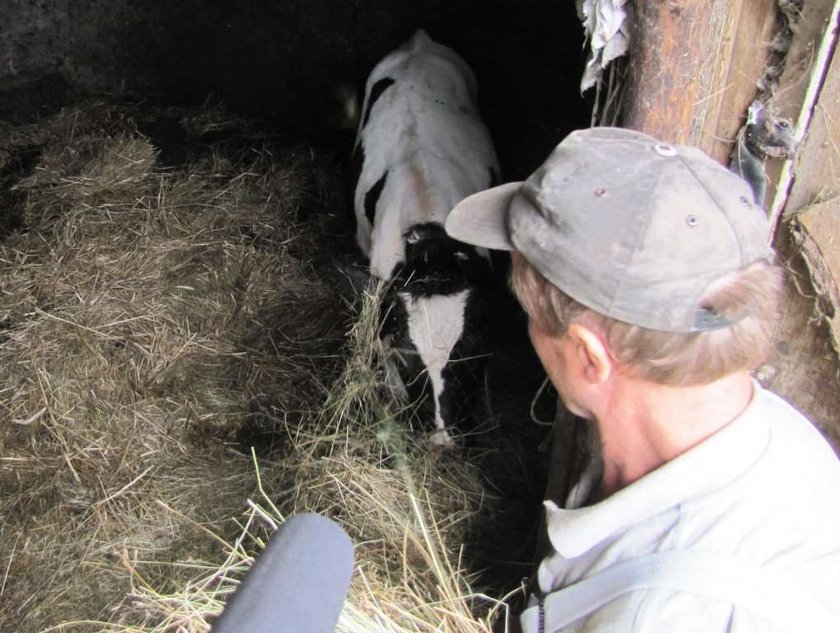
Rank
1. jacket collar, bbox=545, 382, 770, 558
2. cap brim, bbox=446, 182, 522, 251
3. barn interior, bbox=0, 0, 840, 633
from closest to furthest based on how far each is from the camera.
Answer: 1. jacket collar, bbox=545, 382, 770, 558
2. cap brim, bbox=446, 182, 522, 251
3. barn interior, bbox=0, 0, 840, 633

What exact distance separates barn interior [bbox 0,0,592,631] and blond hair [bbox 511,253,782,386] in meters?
1.02

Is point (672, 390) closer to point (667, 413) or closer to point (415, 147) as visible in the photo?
point (667, 413)

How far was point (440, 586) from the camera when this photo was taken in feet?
6.92

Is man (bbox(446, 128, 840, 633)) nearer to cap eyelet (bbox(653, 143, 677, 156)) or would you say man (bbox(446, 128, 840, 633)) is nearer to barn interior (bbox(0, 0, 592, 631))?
cap eyelet (bbox(653, 143, 677, 156))

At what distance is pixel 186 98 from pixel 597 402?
5917mm

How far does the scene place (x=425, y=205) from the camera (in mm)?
3740

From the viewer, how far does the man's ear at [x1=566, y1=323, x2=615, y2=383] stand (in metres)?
1.35

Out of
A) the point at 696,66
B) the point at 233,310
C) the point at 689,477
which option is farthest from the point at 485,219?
the point at 233,310

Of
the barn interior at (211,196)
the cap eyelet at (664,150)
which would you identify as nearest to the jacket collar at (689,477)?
the cap eyelet at (664,150)

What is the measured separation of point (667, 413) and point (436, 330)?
193 centimetres

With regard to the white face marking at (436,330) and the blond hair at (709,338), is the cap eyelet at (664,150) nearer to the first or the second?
the blond hair at (709,338)

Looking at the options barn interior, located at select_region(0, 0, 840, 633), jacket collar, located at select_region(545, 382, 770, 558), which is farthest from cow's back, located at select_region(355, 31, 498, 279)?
jacket collar, located at select_region(545, 382, 770, 558)

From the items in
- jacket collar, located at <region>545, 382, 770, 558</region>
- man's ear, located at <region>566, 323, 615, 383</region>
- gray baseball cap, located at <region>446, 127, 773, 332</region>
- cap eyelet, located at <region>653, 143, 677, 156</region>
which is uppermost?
cap eyelet, located at <region>653, 143, 677, 156</region>

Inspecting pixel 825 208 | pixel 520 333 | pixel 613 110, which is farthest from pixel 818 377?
pixel 520 333
